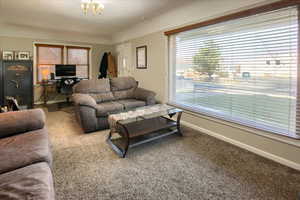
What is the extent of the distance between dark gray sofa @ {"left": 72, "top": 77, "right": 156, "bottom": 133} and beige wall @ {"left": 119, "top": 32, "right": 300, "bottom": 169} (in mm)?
496

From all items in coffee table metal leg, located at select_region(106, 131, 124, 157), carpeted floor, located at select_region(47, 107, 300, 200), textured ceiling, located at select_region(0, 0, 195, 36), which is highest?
textured ceiling, located at select_region(0, 0, 195, 36)

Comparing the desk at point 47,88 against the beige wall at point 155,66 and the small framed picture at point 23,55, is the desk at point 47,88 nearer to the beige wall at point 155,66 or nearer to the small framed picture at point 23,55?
the small framed picture at point 23,55

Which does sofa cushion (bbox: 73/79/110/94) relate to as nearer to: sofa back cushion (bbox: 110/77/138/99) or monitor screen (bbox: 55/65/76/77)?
sofa back cushion (bbox: 110/77/138/99)

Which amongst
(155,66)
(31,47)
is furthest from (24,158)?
(31,47)

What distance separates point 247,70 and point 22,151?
2.85 meters

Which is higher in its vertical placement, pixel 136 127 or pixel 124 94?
pixel 124 94

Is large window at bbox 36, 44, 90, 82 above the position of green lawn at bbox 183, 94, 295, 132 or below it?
above

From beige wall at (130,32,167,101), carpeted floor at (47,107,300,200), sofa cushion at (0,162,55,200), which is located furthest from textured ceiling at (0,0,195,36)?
sofa cushion at (0,162,55,200)

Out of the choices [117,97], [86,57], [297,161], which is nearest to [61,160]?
[117,97]

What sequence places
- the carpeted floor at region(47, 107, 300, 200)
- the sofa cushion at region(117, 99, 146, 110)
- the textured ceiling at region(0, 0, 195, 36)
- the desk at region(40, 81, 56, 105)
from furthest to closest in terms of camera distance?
1. the desk at region(40, 81, 56, 105)
2. the sofa cushion at region(117, 99, 146, 110)
3. the textured ceiling at region(0, 0, 195, 36)
4. the carpeted floor at region(47, 107, 300, 200)

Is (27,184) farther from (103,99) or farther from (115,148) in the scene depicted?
(103,99)

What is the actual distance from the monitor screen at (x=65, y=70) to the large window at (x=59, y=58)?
308mm

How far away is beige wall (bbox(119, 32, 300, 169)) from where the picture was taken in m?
2.19

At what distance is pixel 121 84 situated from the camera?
14.0 feet
